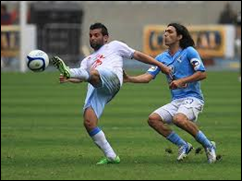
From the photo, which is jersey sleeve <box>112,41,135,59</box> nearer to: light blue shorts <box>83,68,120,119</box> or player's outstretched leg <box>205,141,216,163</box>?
light blue shorts <box>83,68,120,119</box>

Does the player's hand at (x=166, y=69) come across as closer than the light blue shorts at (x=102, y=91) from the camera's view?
No

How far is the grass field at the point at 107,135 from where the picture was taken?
14484 millimetres

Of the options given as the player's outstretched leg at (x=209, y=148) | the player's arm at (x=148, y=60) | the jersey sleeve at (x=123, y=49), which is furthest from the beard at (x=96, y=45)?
the player's outstretched leg at (x=209, y=148)

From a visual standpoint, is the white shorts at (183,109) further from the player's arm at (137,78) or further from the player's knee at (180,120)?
the player's arm at (137,78)

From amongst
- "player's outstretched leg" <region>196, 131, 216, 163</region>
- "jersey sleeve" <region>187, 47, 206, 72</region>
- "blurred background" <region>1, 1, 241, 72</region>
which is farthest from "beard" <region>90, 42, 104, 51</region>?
"blurred background" <region>1, 1, 241, 72</region>

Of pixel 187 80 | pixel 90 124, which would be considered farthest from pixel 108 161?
pixel 187 80

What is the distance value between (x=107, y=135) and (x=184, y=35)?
5.25m

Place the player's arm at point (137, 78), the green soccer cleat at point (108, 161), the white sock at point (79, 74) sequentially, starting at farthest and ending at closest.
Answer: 1. the player's arm at point (137, 78)
2. the green soccer cleat at point (108, 161)
3. the white sock at point (79, 74)

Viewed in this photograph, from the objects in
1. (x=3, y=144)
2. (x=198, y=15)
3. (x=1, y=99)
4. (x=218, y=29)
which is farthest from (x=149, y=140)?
(x=198, y=15)

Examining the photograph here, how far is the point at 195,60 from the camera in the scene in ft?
51.9

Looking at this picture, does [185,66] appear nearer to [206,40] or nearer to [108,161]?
[108,161]

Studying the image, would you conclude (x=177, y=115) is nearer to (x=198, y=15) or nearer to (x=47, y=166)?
(x=47, y=166)

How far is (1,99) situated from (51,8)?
22417mm

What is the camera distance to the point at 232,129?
22.1 meters
